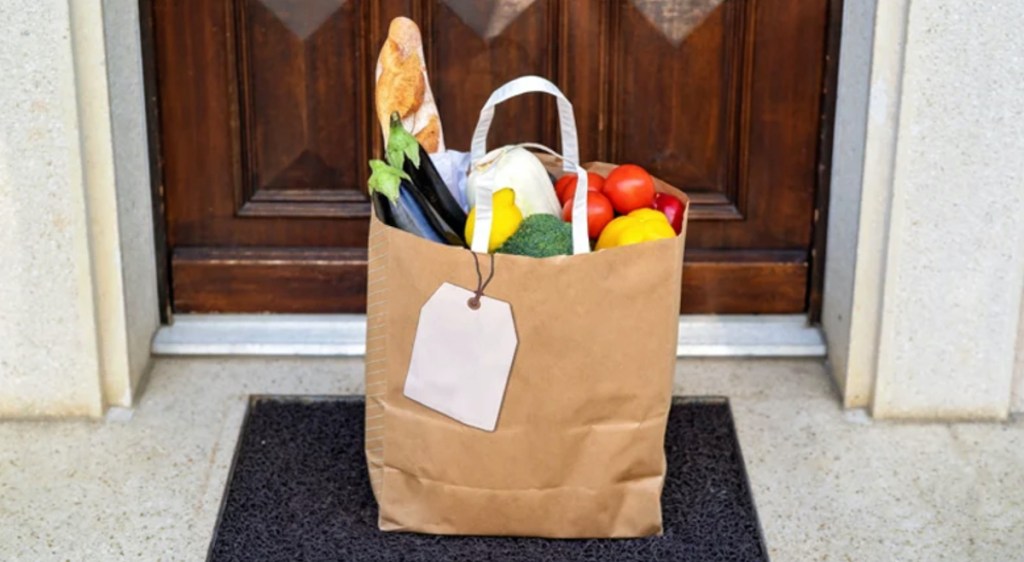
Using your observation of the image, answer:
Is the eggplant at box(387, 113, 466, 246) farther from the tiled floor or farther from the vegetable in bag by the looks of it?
the tiled floor

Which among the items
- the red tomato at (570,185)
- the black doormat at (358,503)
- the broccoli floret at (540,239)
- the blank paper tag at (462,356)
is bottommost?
the black doormat at (358,503)

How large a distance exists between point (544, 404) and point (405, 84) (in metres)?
0.58

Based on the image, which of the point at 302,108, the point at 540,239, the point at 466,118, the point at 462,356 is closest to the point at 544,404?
the point at 462,356

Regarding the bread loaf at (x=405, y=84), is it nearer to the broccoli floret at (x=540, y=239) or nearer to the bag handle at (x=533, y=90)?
the bag handle at (x=533, y=90)

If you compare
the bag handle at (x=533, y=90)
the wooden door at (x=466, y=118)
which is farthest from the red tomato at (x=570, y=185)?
the wooden door at (x=466, y=118)

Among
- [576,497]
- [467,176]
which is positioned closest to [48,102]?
[467,176]

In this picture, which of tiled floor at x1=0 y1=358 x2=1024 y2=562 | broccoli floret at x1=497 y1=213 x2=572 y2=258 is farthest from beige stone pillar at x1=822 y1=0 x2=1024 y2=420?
broccoli floret at x1=497 y1=213 x2=572 y2=258

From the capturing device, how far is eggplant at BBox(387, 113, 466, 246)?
2145 millimetres

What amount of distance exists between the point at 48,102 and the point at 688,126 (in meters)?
1.19

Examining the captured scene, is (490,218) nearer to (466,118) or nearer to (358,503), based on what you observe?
(358,503)

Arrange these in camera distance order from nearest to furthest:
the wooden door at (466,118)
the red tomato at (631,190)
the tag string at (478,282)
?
the tag string at (478,282) < the red tomato at (631,190) < the wooden door at (466,118)

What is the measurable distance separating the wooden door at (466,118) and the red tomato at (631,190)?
1.62 ft

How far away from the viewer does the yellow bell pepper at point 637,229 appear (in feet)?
6.85

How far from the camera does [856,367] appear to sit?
2586mm
